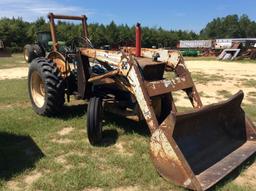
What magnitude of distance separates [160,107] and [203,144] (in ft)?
4.17

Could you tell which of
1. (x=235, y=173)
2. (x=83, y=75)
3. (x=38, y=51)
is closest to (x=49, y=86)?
(x=83, y=75)

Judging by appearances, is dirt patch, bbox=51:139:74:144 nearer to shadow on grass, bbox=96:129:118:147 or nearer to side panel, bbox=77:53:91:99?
shadow on grass, bbox=96:129:118:147

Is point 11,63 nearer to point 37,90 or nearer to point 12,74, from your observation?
point 12,74

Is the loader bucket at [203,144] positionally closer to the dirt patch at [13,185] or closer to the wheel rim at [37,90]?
the dirt patch at [13,185]

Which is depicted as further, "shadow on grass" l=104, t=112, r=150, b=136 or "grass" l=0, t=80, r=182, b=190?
"shadow on grass" l=104, t=112, r=150, b=136

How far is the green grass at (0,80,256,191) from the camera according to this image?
170 inches

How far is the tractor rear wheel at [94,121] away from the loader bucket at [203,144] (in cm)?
128

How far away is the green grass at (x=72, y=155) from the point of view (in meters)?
4.31

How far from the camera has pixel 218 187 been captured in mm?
4168

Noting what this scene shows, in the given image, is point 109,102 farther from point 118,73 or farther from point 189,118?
point 189,118

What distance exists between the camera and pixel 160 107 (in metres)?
6.11

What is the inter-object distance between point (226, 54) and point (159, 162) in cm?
2868

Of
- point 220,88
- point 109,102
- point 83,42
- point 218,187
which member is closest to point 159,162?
point 218,187

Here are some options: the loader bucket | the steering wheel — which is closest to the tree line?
the steering wheel
